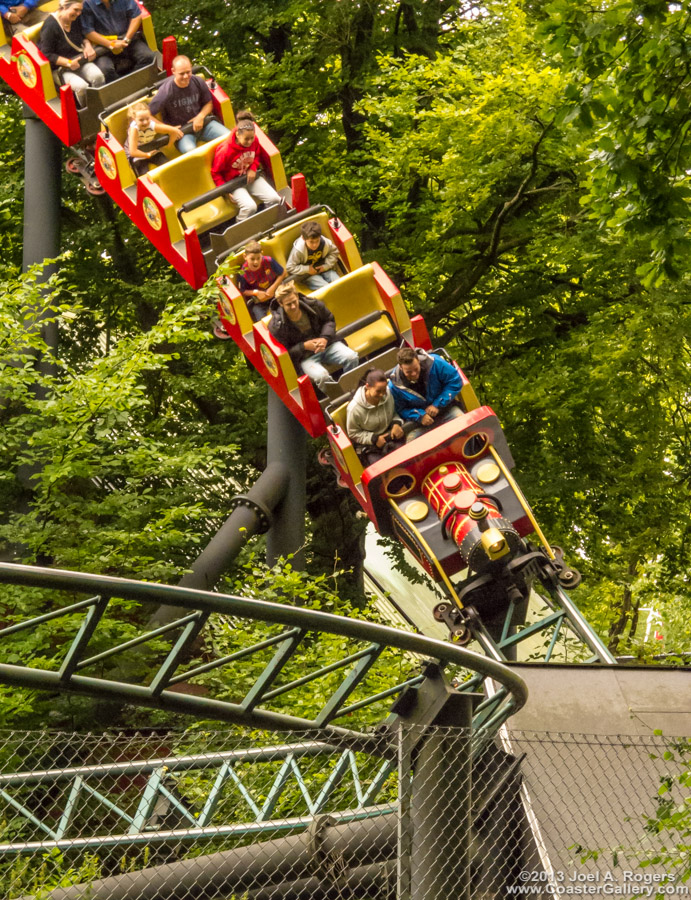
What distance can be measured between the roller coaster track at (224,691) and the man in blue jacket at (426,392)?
2.10m


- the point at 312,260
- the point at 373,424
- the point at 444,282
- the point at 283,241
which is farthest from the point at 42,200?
the point at 444,282

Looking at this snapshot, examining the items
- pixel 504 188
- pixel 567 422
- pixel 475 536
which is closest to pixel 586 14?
pixel 475 536

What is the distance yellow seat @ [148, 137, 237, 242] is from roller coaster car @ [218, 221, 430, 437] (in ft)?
1.98

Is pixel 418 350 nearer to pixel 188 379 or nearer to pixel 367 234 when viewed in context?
pixel 188 379

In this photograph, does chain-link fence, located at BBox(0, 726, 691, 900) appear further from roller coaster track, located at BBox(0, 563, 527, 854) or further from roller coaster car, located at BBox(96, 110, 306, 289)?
roller coaster car, located at BBox(96, 110, 306, 289)

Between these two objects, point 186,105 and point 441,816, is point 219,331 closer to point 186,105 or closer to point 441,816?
point 186,105

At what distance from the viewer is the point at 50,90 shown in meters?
11.3

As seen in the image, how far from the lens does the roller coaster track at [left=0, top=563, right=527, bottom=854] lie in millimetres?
4305

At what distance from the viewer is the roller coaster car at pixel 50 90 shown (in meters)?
11.3

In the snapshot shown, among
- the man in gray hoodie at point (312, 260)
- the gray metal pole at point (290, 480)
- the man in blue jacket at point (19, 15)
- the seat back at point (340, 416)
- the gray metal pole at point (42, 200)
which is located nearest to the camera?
the seat back at point (340, 416)

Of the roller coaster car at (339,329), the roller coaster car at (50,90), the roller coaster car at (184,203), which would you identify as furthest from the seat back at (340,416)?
the roller coaster car at (50,90)

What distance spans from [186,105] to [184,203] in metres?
1.33

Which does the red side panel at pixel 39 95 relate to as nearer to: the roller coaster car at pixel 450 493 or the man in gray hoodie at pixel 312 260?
the man in gray hoodie at pixel 312 260

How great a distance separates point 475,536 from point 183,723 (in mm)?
2833
